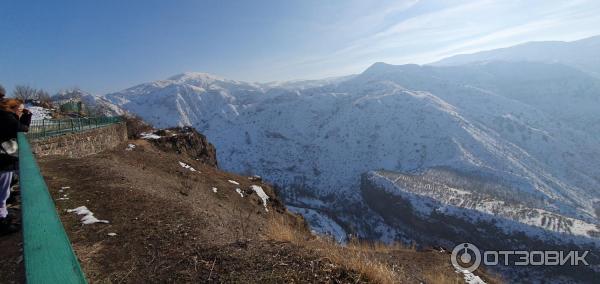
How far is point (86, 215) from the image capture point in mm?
8516

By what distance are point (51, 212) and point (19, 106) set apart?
5.18 meters

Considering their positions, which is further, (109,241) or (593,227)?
(593,227)

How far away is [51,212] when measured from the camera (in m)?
2.99

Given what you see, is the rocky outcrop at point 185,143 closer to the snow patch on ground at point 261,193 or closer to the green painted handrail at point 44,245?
the snow patch on ground at point 261,193

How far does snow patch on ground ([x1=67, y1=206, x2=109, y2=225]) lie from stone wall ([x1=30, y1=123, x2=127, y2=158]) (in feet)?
24.6

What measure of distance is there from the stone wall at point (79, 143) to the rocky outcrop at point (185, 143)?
21.0 feet

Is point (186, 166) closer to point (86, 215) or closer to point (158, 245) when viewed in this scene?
point (86, 215)

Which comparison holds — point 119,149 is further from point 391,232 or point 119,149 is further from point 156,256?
point 391,232

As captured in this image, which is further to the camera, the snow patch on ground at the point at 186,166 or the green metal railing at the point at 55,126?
the snow patch on ground at the point at 186,166

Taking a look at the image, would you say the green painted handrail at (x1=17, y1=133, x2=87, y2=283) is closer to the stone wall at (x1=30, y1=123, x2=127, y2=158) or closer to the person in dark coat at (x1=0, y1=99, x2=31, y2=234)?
the person in dark coat at (x1=0, y1=99, x2=31, y2=234)

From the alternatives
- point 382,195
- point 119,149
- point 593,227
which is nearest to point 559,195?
point 593,227

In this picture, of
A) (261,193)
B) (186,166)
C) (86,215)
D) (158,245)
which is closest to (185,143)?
(186,166)

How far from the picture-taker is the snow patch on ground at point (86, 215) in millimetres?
8072

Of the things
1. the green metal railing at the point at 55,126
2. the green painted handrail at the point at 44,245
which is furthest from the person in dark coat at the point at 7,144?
the green metal railing at the point at 55,126
